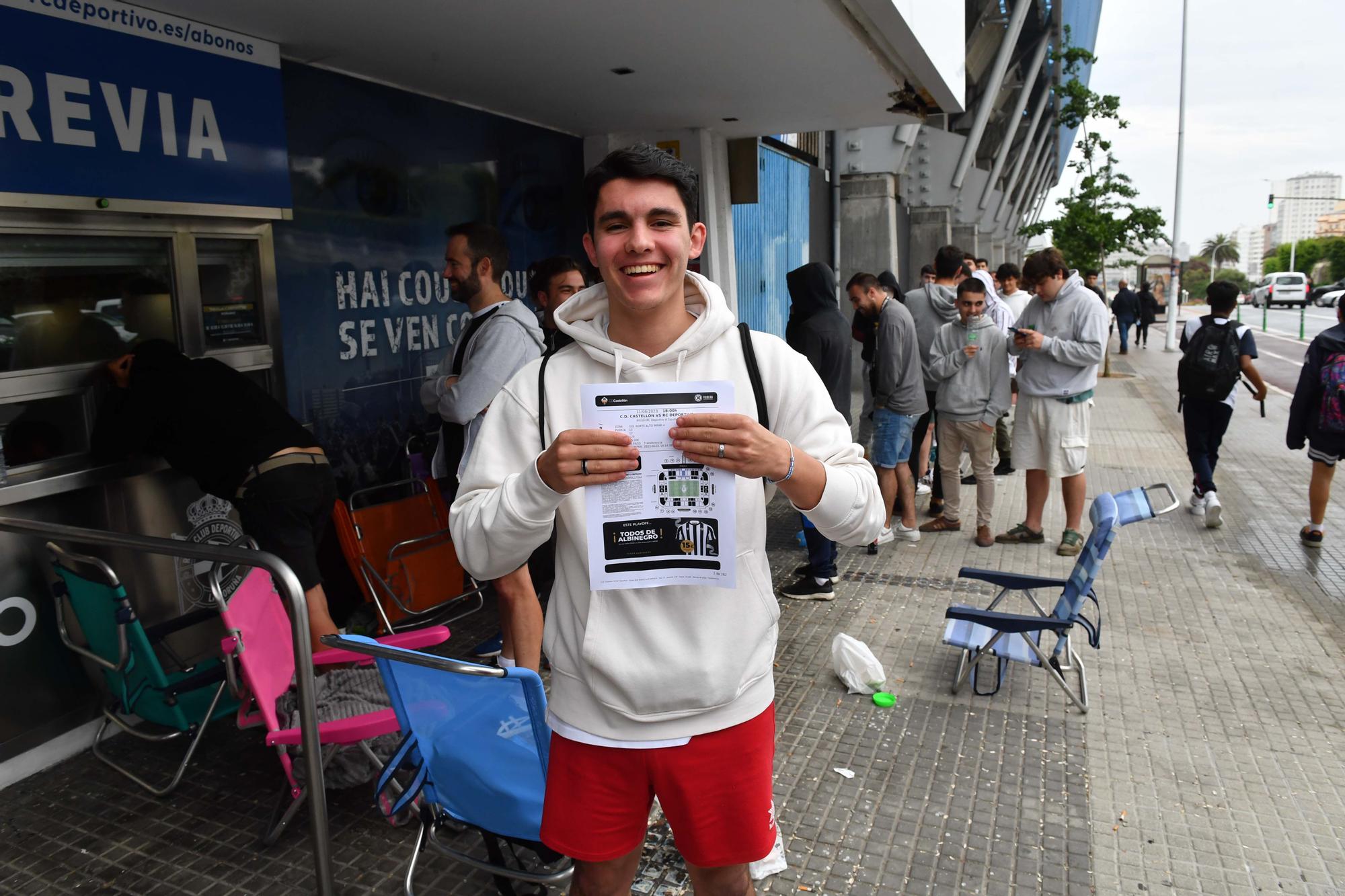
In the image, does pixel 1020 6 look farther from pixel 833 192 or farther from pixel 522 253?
pixel 522 253

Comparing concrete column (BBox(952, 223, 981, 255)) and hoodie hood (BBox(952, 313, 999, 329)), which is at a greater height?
concrete column (BBox(952, 223, 981, 255))

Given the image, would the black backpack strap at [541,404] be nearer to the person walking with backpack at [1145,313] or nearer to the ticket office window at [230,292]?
the ticket office window at [230,292]

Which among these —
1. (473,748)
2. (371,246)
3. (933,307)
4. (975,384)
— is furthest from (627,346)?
(933,307)

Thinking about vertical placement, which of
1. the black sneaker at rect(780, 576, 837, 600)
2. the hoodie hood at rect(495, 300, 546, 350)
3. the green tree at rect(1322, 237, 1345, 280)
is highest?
the green tree at rect(1322, 237, 1345, 280)

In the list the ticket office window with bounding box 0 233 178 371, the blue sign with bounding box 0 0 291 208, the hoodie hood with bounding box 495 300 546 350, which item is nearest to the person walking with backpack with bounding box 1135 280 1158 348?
the hoodie hood with bounding box 495 300 546 350

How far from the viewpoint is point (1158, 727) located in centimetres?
412

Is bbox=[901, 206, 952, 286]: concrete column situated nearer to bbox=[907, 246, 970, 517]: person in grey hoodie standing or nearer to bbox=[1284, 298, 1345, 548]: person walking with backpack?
bbox=[907, 246, 970, 517]: person in grey hoodie standing

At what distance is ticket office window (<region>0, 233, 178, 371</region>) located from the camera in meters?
3.81

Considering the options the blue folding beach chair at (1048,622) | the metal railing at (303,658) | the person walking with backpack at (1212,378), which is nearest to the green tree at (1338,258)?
the person walking with backpack at (1212,378)

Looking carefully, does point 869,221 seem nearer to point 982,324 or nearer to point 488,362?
point 982,324

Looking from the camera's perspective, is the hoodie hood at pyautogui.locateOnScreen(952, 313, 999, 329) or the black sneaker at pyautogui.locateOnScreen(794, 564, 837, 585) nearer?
the black sneaker at pyautogui.locateOnScreen(794, 564, 837, 585)

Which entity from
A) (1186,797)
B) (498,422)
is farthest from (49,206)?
(1186,797)

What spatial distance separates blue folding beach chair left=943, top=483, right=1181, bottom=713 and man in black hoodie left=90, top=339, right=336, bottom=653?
2.94 metres

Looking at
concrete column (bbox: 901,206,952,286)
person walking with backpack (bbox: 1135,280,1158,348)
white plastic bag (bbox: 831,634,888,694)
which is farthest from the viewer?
person walking with backpack (bbox: 1135,280,1158,348)
